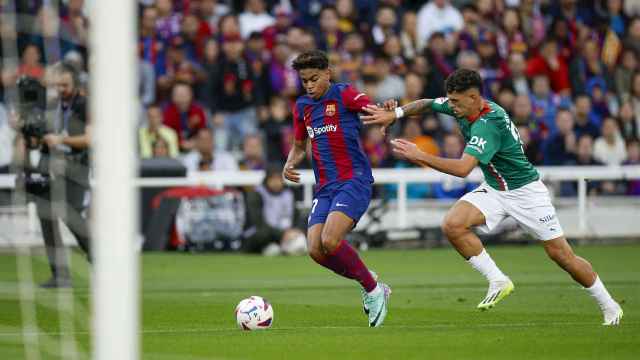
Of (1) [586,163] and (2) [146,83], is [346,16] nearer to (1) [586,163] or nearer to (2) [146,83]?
(2) [146,83]

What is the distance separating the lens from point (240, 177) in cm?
1908

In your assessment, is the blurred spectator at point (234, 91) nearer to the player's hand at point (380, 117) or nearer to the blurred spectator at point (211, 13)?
the blurred spectator at point (211, 13)

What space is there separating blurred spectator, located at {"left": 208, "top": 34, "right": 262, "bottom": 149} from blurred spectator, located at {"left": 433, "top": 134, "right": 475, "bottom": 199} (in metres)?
3.04

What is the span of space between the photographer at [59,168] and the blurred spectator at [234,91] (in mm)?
6310

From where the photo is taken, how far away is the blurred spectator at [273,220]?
18.7 m

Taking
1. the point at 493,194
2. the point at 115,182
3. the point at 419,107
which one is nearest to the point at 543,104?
the point at 419,107

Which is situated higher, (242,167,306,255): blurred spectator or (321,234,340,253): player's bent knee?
(321,234,340,253): player's bent knee

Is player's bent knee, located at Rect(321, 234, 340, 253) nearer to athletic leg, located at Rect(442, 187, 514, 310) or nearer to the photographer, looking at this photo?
athletic leg, located at Rect(442, 187, 514, 310)

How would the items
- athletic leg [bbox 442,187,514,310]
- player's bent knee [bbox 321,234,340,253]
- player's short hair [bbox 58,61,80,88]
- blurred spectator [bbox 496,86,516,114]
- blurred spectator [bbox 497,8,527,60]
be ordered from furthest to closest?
blurred spectator [bbox 497,8,527,60] < blurred spectator [bbox 496,86,516,114] < player's short hair [bbox 58,61,80,88] < athletic leg [bbox 442,187,514,310] < player's bent knee [bbox 321,234,340,253]

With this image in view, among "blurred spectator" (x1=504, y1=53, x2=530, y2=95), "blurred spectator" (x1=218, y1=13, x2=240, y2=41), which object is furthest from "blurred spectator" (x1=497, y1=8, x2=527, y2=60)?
"blurred spectator" (x1=218, y1=13, x2=240, y2=41)

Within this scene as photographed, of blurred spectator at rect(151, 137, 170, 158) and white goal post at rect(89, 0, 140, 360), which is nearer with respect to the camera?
white goal post at rect(89, 0, 140, 360)

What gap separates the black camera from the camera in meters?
13.5

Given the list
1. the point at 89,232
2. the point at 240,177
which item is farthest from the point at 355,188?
the point at 240,177

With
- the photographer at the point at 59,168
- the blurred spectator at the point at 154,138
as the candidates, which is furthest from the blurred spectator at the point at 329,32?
the photographer at the point at 59,168
